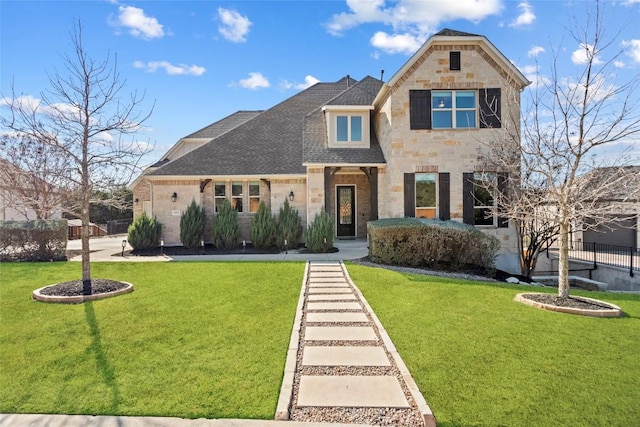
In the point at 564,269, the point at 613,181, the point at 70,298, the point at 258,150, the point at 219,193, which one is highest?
the point at 258,150

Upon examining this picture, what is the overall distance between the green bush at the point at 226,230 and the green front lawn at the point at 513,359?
357 inches

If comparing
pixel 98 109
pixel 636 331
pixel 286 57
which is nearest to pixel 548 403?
pixel 636 331

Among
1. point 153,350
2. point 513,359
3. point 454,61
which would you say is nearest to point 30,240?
point 153,350

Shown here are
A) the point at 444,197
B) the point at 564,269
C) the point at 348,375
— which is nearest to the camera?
the point at 348,375

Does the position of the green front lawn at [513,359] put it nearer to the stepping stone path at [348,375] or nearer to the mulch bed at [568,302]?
the stepping stone path at [348,375]

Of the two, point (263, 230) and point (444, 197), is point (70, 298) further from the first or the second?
point (444, 197)

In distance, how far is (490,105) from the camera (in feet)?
44.4

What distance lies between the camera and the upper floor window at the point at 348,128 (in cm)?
1609

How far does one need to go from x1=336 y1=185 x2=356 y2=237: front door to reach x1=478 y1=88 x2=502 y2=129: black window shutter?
6.68 meters

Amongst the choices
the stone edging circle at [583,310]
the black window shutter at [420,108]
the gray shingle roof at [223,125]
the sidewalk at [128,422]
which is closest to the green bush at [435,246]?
the stone edging circle at [583,310]

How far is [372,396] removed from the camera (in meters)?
3.59

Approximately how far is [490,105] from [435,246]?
656 centimetres

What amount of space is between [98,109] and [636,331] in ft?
35.8

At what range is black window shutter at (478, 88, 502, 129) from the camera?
1350 centimetres
